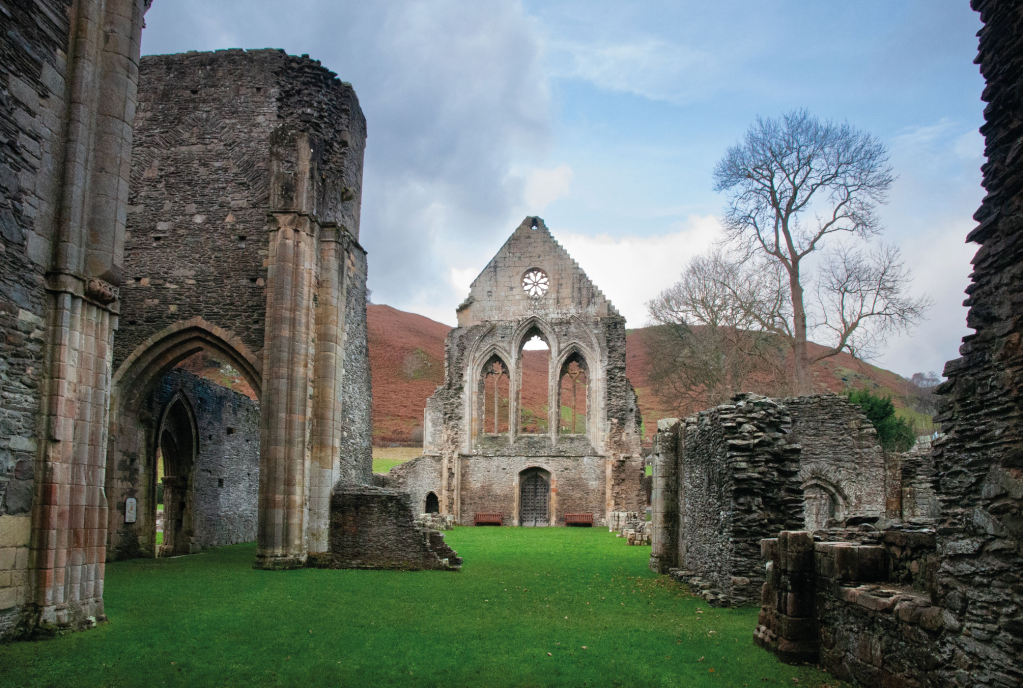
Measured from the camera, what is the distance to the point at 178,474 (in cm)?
1689

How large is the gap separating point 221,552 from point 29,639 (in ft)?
31.8

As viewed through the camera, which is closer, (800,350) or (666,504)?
(666,504)

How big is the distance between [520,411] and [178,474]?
49.3 feet

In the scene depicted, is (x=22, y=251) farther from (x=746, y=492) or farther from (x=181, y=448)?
(x=181, y=448)

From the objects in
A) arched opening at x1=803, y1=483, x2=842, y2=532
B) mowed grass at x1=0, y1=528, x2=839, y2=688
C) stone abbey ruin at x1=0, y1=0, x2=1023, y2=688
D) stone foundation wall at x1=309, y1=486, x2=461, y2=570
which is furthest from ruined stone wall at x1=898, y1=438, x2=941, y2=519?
stone foundation wall at x1=309, y1=486, x2=461, y2=570

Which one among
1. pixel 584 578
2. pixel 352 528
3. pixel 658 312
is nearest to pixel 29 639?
pixel 352 528

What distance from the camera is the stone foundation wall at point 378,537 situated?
43.7ft

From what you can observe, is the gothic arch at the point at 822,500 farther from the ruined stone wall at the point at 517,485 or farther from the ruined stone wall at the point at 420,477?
the ruined stone wall at the point at 420,477

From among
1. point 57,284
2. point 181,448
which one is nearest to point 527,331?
point 181,448

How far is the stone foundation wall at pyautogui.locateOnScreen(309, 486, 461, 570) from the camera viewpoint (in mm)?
13320

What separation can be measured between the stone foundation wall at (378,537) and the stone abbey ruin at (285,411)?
39 millimetres

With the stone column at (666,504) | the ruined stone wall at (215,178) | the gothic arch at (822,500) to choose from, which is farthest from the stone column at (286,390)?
the gothic arch at (822,500)

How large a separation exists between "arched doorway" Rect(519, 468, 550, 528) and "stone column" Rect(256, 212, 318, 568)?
54.4ft

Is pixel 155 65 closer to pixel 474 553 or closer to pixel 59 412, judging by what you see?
pixel 59 412
